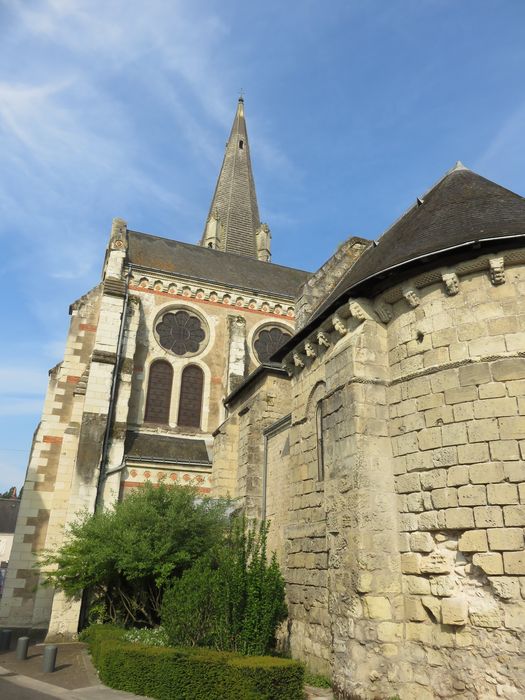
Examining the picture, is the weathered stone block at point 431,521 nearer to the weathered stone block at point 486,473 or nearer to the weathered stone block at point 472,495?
the weathered stone block at point 472,495

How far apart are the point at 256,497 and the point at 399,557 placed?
606 cm

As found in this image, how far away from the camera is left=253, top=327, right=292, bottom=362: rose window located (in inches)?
789

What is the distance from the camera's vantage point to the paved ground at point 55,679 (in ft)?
24.0

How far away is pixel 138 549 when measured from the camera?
10.3 meters

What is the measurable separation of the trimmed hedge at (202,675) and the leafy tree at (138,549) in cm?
253

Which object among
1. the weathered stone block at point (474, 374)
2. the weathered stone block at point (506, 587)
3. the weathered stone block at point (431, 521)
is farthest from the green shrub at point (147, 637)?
the weathered stone block at point (474, 374)

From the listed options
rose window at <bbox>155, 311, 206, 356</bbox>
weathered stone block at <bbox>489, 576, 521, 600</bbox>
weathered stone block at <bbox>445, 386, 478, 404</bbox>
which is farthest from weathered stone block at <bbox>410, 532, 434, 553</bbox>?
rose window at <bbox>155, 311, 206, 356</bbox>

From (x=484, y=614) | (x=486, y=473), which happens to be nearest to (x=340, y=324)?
(x=486, y=473)

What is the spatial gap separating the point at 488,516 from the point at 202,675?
4.08m

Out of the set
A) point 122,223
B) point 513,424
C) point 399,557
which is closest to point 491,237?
point 513,424

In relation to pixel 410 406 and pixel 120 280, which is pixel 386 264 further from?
pixel 120 280

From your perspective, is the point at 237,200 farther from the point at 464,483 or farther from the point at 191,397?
the point at 464,483

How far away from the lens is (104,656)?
27.6ft

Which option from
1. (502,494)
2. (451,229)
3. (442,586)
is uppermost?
(451,229)
